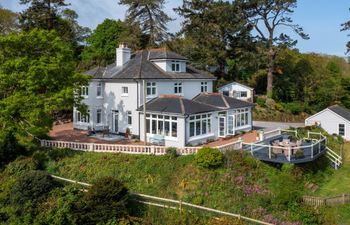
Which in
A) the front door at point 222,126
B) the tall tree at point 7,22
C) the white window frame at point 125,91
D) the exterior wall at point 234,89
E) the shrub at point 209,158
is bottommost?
the shrub at point 209,158

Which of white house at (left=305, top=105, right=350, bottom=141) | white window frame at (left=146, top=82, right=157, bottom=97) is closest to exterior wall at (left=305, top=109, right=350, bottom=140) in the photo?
white house at (left=305, top=105, right=350, bottom=141)

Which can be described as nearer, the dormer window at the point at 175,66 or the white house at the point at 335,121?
the dormer window at the point at 175,66

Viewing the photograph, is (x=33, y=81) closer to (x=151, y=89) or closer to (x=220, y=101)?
(x=151, y=89)

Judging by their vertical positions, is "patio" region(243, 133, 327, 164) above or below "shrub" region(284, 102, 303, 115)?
below

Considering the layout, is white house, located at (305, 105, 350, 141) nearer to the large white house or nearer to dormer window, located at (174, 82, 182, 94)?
the large white house

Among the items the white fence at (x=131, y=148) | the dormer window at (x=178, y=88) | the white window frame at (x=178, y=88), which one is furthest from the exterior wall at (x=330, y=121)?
the white fence at (x=131, y=148)

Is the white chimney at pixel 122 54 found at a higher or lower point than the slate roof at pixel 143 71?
higher

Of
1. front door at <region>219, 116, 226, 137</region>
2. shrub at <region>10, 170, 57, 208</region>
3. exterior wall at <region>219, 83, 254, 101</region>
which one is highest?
exterior wall at <region>219, 83, 254, 101</region>

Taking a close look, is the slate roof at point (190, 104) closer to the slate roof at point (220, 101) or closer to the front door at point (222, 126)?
the slate roof at point (220, 101)
